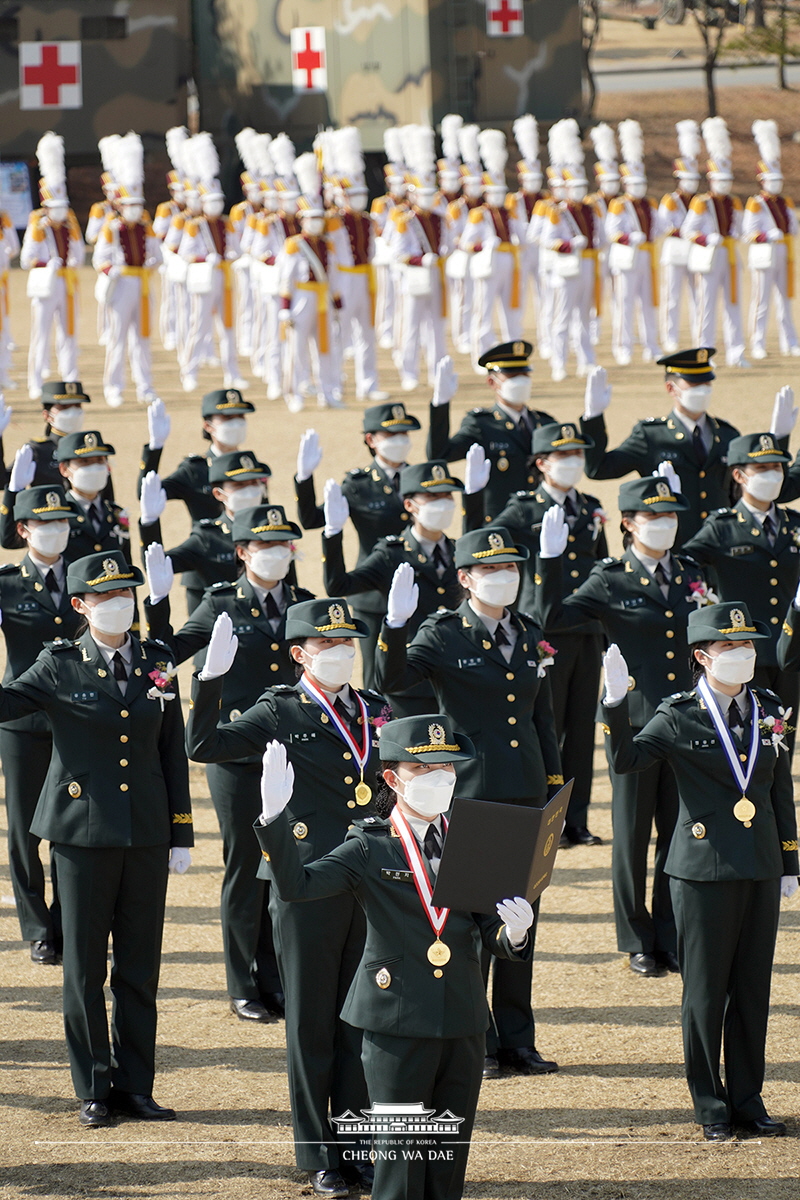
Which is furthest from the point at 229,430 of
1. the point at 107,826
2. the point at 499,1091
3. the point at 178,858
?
the point at 499,1091

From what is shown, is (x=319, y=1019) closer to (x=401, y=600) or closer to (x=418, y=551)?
(x=401, y=600)

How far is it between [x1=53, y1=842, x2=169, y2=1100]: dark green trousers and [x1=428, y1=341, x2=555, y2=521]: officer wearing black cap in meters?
4.93

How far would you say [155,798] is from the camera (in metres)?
6.18

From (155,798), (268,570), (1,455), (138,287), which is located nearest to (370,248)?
(138,287)

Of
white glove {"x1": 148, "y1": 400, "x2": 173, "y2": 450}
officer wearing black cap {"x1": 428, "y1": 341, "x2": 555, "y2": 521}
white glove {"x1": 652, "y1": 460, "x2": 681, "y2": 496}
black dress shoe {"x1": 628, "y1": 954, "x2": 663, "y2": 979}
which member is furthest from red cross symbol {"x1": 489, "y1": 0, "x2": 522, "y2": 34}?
black dress shoe {"x1": 628, "y1": 954, "x2": 663, "y2": 979}

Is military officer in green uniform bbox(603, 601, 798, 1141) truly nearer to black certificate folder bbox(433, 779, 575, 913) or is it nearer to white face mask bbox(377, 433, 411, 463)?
black certificate folder bbox(433, 779, 575, 913)

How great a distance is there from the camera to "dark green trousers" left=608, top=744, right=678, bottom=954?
24.4 ft

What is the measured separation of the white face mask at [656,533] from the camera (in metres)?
7.76

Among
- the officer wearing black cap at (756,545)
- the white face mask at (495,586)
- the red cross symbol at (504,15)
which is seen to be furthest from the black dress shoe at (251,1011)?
the red cross symbol at (504,15)

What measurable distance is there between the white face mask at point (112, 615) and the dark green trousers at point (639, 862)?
87.8 inches

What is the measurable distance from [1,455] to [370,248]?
24.3 feet

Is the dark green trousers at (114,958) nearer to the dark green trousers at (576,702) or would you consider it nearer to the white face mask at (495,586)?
the white face mask at (495,586)

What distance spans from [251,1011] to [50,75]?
2508 centimetres

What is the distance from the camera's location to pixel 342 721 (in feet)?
19.3
